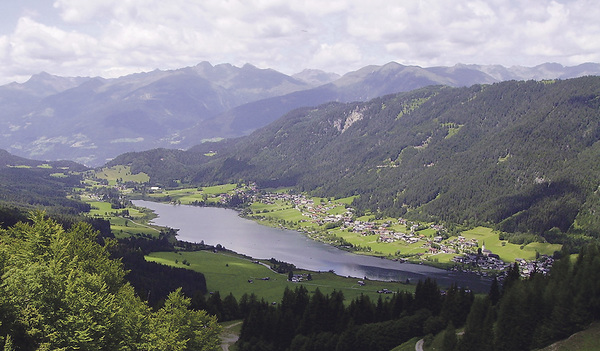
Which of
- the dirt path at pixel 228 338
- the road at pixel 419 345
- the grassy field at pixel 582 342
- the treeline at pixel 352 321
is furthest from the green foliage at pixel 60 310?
the grassy field at pixel 582 342

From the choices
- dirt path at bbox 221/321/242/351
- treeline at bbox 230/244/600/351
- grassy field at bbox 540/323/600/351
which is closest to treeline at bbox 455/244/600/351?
treeline at bbox 230/244/600/351

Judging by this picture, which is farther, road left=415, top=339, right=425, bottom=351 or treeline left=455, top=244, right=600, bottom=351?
road left=415, top=339, right=425, bottom=351

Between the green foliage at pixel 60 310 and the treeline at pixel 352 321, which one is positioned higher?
the green foliage at pixel 60 310

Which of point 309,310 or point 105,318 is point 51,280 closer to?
point 105,318

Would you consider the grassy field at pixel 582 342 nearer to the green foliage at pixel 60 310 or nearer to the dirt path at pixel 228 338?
the green foliage at pixel 60 310

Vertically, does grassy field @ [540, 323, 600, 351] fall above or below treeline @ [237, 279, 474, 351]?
above

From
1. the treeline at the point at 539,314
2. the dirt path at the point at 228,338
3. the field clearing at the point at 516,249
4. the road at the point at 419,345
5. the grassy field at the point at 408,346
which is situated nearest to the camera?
the treeline at the point at 539,314

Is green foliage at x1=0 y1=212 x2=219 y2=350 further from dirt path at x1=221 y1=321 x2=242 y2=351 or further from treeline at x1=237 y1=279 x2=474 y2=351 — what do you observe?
dirt path at x1=221 y1=321 x2=242 y2=351

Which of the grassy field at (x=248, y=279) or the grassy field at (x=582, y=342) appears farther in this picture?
the grassy field at (x=248, y=279)

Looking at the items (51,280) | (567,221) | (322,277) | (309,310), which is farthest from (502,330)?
(567,221)
